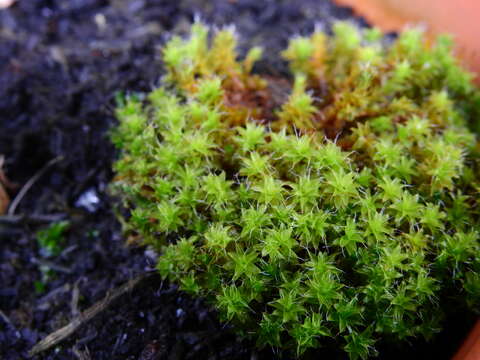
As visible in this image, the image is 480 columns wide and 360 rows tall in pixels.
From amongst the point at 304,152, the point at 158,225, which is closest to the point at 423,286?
the point at 304,152

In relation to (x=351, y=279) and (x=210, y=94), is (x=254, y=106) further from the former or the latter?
(x=351, y=279)

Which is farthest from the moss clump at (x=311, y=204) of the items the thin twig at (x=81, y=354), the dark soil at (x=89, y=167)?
the thin twig at (x=81, y=354)

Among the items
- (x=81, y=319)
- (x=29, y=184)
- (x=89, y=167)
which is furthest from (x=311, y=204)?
(x=29, y=184)

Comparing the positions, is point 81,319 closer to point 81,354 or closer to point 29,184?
point 81,354

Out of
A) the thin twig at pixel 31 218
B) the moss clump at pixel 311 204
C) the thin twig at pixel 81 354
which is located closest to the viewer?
the moss clump at pixel 311 204

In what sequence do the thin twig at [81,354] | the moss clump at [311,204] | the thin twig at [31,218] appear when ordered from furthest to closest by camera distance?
the thin twig at [31,218]
the thin twig at [81,354]
the moss clump at [311,204]

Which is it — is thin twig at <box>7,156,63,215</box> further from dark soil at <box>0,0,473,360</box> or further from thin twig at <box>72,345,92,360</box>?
thin twig at <box>72,345,92,360</box>

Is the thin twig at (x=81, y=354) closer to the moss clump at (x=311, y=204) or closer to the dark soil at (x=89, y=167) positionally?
the dark soil at (x=89, y=167)
